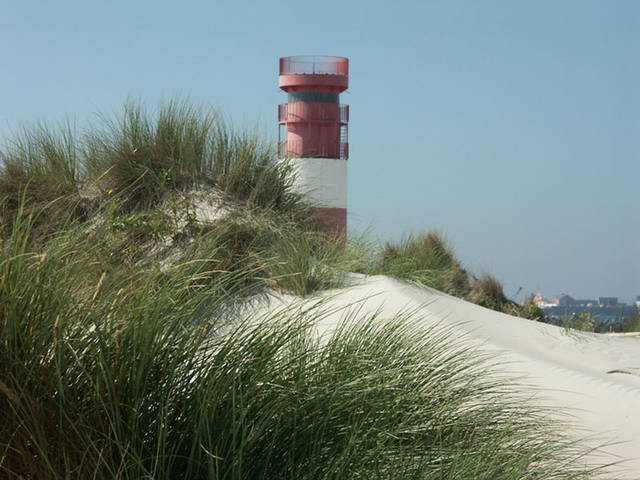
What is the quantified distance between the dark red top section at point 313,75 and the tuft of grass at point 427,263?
890 centimetres

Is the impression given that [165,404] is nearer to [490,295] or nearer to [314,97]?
[490,295]

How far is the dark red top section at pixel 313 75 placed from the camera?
20.2 m

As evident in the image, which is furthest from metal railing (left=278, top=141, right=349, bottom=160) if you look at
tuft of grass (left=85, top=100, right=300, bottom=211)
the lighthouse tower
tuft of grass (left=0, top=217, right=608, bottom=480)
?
tuft of grass (left=0, top=217, right=608, bottom=480)

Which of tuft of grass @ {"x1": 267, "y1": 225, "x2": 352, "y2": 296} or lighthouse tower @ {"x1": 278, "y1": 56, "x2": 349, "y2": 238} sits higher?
lighthouse tower @ {"x1": 278, "y1": 56, "x2": 349, "y2": 238}

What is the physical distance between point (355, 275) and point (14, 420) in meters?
5.59

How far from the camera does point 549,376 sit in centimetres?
560

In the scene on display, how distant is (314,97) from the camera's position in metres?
20.4

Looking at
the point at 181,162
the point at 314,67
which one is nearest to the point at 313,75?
the point at 314,67

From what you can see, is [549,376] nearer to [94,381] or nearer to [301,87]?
[94,381]

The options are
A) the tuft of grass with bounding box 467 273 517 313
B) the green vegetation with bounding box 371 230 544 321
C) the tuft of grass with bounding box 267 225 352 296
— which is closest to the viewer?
the tuft of grass with bounding box 267 225 352 296

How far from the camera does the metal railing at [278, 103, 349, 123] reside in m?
20.2

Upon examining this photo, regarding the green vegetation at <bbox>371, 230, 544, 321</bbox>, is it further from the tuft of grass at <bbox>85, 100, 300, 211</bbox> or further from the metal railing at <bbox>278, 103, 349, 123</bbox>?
the metal railing at <bbox>278, 103, 349, 123</bbox>

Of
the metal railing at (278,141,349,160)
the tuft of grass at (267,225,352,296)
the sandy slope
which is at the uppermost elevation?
the metal railing at (278,141,349,160)

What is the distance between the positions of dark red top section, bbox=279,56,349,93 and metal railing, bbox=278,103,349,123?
1.84 ft
